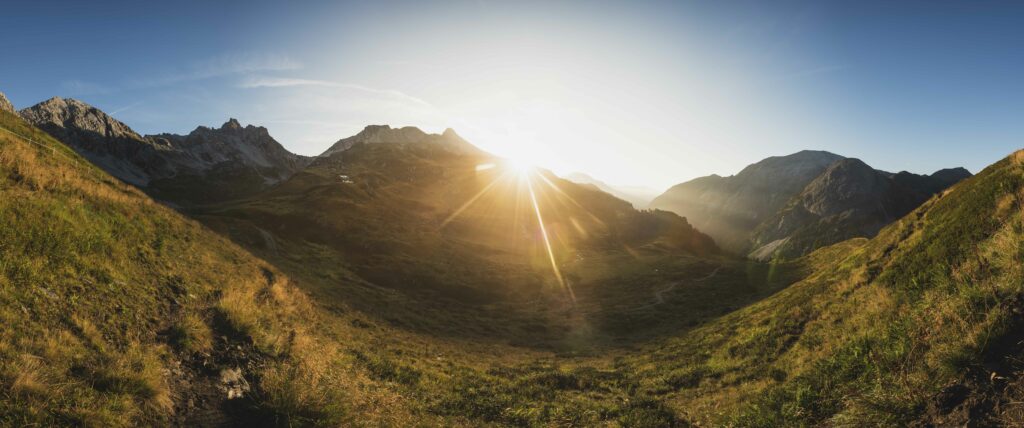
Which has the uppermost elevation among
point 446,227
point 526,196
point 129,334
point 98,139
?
point 98,139

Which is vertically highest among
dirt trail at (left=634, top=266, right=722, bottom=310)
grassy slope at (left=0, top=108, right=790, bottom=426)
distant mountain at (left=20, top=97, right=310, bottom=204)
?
distant mountain at (left=20, top=97, right=310, bottom=204)

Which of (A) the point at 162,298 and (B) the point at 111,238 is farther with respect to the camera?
(B) the point at 111,238

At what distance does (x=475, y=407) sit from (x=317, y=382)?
6.21 metres

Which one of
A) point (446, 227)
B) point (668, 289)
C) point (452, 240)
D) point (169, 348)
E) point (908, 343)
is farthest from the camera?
point (446, 227)

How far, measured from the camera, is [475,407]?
15.4m

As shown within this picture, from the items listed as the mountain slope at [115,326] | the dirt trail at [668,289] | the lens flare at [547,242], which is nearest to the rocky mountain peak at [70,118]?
the lens flare at [547,242]

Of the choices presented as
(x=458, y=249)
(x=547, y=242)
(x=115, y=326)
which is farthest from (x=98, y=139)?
(x=115, y=326)

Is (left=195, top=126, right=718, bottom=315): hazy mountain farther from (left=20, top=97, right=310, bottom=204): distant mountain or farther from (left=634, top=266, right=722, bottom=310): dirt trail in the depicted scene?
(left=20, top=97, right=310, bottom=204): distant mountain

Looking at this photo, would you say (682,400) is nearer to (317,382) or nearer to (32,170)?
(317,382)

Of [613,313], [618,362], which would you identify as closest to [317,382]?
[618,362]

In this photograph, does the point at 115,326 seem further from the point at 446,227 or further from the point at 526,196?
the point at 526,196

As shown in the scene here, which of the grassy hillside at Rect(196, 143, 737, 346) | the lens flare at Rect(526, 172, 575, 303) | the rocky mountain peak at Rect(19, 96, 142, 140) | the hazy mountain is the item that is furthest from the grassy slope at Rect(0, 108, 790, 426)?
the rocky mountain peak at Rect(19, 96, 142, 140)

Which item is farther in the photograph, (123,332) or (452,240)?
(452,240)

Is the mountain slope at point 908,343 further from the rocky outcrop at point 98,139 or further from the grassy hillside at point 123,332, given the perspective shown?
the rocky outcrop at point 98,139
